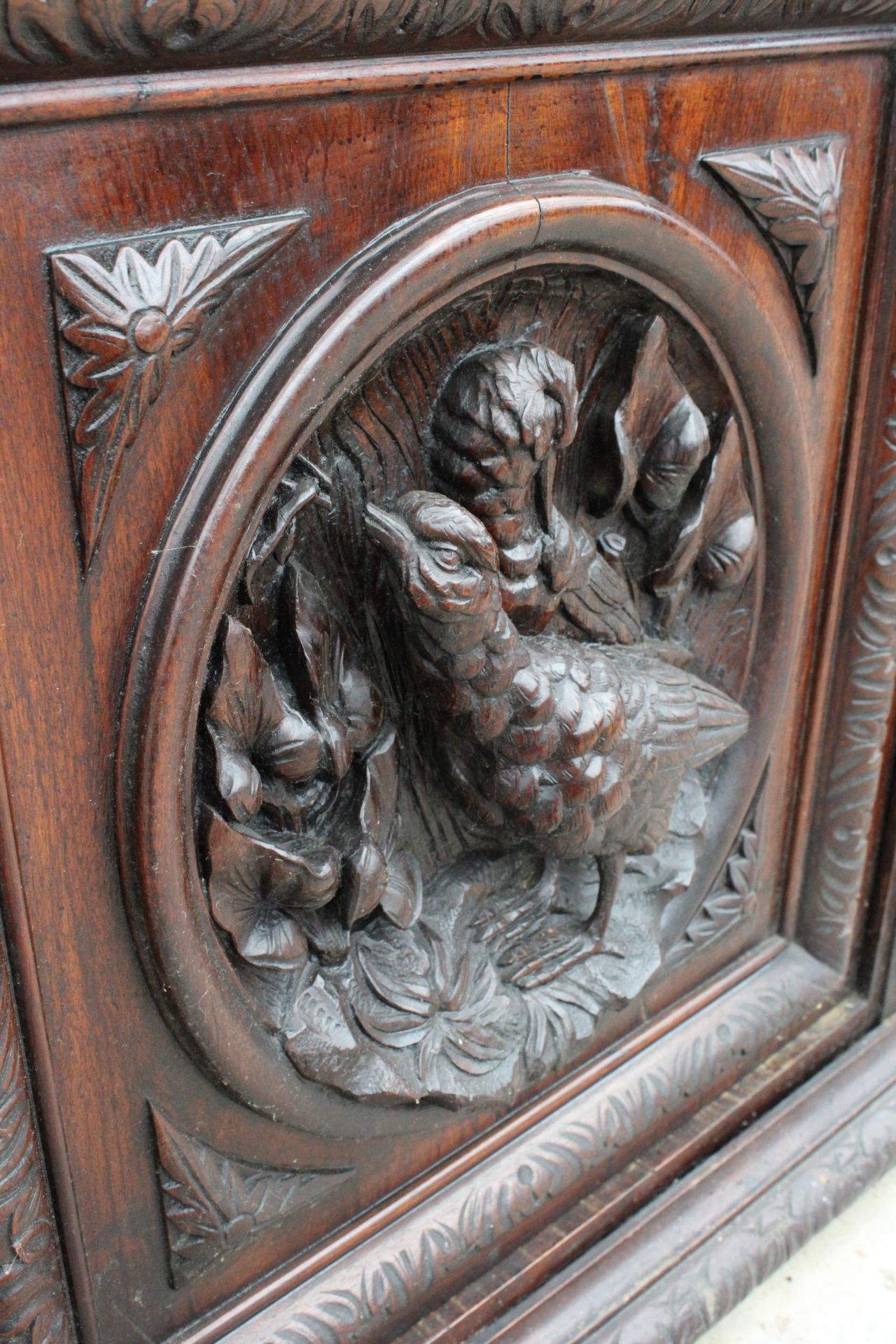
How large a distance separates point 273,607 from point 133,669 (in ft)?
0.30

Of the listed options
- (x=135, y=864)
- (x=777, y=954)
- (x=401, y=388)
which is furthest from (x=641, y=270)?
(x=777, y=954)

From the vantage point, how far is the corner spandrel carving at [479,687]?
0.60m

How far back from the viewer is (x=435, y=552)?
60 centimetres

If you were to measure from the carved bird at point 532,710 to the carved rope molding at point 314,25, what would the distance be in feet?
0.67

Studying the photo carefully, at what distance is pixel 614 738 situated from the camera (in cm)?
69

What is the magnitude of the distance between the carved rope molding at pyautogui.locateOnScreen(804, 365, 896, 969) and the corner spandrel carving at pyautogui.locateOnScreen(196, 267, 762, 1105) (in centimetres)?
11

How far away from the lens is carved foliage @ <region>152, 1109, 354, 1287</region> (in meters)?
0.61

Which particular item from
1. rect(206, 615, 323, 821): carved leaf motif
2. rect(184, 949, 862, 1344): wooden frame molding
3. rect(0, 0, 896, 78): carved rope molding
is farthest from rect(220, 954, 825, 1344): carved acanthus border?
rect(0, 0, 896, 78): carved rope molding

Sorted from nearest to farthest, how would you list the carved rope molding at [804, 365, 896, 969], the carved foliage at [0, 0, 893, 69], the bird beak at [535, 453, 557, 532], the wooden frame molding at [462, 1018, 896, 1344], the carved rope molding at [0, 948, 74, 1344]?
1. the carved foliage at [0, 0, 893, 69]
2. the carved rope molding at [0, 948, 74, 1344]
3. the bird beak at [535, 453, 557, 532]
4. the wooden frame molding at [462, 1018, 896, 1344]
5. the carved rope molding at [804, 365, 896, 969]

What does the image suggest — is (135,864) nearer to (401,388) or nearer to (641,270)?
(401,388)

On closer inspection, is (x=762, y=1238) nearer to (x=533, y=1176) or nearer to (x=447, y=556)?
(x=533, y=1176)

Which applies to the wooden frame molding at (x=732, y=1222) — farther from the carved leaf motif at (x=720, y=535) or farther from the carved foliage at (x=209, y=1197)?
the carved leaf motif at (x=720, y=535)

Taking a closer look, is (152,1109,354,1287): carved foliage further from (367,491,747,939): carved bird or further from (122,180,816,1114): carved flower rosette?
(367,491,747,939): carved bird

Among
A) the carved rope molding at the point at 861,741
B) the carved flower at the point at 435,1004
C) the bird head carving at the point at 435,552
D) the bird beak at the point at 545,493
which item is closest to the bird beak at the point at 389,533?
the bird head carving at the point at 435,552
